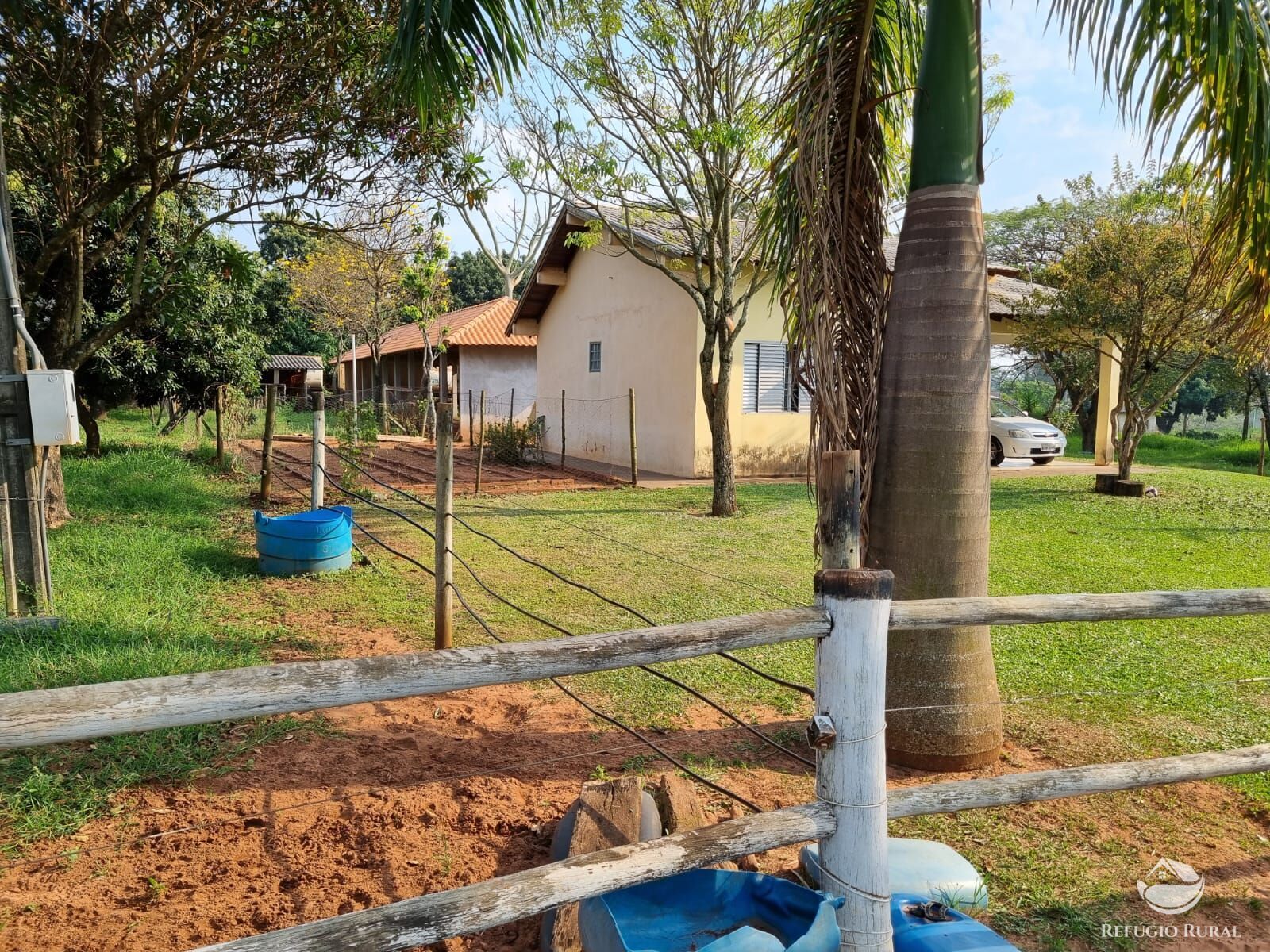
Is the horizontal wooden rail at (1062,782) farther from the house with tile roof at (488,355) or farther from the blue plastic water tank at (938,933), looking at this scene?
the house with tile roof at (488,355)

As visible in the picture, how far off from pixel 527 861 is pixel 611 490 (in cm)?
1083

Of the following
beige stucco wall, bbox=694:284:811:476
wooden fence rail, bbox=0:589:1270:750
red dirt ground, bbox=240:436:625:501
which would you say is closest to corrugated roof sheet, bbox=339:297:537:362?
red dirt ground, bbox=240:436:625:501

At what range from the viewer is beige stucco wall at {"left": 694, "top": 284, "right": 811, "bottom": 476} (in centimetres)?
1532

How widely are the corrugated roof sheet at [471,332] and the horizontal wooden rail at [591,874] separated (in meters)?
22.0

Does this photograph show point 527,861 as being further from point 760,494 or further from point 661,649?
point 760,494

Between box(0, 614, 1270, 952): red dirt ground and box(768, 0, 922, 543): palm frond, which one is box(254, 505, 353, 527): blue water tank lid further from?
box(768, 0, 922, 543): palm frond

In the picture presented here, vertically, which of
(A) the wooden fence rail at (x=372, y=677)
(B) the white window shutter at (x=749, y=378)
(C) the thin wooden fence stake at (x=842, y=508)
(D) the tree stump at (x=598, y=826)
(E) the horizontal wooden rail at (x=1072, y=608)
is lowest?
(D) the tree stump at (x=598, y=826)

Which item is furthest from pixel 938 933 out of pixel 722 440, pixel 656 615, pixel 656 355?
pixel 656 355

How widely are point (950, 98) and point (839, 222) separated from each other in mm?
740

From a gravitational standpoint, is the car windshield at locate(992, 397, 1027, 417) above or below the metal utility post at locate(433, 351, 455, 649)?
above

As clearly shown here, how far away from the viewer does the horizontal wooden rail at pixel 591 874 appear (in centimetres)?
166

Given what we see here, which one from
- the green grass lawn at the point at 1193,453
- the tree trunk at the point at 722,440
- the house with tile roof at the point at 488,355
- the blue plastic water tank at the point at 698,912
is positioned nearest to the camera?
the blue plastic water tank at the point at 698,912

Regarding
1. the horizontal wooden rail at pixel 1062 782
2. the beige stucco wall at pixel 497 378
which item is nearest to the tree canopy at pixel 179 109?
the horizontal wooden rail at pixel 1062 782

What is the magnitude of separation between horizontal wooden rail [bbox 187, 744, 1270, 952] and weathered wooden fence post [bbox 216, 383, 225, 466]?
14.6m
